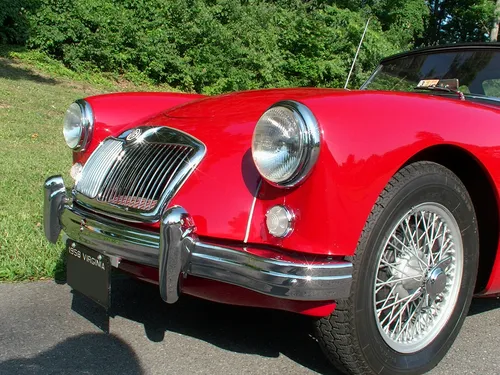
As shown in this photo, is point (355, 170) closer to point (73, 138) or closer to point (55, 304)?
point (73, 138)

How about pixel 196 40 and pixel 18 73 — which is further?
pixel 196 40

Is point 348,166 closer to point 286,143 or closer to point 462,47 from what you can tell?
point 286,143

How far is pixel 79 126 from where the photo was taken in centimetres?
302

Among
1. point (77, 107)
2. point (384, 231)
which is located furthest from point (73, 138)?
point (384, 231)

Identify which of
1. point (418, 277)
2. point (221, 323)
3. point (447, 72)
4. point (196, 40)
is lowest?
point (221, 323)

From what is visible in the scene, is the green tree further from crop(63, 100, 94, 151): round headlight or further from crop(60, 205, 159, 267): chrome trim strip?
crop(60, 205, 159, 267): chrome trim strip

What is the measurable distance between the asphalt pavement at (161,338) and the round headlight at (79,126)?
0.84m

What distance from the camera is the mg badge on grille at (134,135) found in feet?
8.64

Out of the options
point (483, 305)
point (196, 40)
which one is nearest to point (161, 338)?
point (483, 305)

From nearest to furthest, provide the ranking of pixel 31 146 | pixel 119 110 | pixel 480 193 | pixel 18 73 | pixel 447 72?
pixel 480 193, pixel 119 110, pixel 447 72, pixel 31 146, pixel 18 73

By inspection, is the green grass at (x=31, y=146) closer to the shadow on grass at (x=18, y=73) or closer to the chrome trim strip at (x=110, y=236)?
the shadow on grass at (x=18, y=73)

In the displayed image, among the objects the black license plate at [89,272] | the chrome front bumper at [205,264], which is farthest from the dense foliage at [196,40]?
the chrome front bumper at [205,264]

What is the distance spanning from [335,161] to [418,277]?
74 centimetres

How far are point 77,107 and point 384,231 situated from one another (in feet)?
5.96
